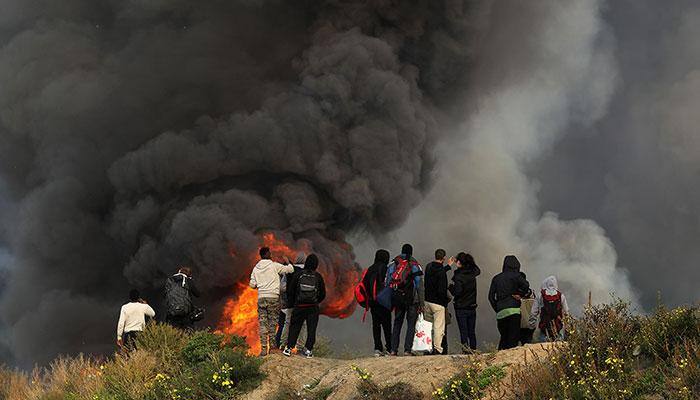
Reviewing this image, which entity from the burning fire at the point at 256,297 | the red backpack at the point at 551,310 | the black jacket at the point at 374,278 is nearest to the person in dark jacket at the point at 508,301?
the red backpack at the point at 551,310

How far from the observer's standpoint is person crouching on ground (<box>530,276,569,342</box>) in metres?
13.9

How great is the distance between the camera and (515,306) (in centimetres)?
1399

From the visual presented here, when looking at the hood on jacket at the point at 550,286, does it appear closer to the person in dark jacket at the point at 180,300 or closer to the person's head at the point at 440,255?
the person's head at the point at 440,255

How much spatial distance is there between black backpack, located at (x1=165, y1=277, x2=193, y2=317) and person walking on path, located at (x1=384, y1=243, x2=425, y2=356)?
175 inches

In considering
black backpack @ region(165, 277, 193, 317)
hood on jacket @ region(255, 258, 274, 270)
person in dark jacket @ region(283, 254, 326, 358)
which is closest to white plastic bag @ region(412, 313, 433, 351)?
person in dark jacket @ region(283, 254, 326, 358)

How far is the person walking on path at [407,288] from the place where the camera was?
575 inches

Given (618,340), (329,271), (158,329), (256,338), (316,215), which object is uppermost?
(316,215)

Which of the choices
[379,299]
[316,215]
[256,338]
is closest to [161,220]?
[316,215]

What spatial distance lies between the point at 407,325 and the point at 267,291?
9.78 feet

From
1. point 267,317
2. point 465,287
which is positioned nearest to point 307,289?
point 267,317

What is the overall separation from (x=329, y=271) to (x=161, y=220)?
31.6 ft

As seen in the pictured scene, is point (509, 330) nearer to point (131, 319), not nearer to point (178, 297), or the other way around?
point (178, 297)

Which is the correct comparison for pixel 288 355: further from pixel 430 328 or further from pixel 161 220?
pixel 161 220

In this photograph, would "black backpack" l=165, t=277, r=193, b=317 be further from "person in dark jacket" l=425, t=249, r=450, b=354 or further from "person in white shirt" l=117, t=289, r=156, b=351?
"person in dark jacket" l=425, t=249, r=450, b=354
